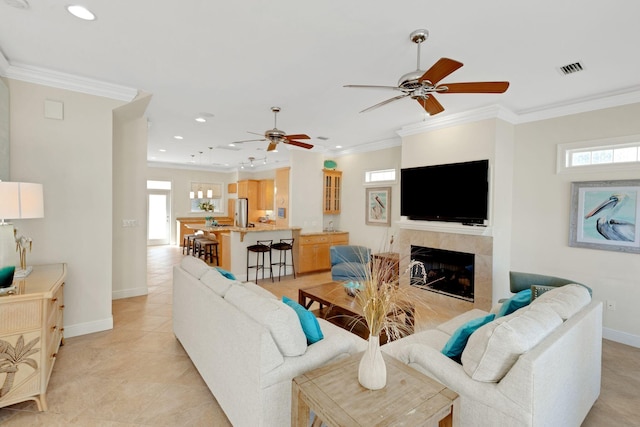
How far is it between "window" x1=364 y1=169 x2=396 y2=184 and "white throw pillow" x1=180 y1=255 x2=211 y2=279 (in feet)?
14.1

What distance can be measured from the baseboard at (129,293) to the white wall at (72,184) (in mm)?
1200

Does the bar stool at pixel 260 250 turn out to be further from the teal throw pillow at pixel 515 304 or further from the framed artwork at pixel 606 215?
the framed artwork at pixel 606 215

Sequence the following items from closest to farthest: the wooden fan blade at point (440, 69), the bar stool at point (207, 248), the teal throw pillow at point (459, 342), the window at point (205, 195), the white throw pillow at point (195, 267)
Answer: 1. the teal throw pillow at point (459, 342)
2. the wooden fan blade at point (440, 69)
3. the white throw pillow at point (195, 267)
4. the bar stool at point (207, 248)
5. the window at point (205, 195)

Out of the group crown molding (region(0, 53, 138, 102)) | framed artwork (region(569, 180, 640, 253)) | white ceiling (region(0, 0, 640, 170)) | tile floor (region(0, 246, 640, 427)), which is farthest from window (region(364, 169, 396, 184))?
crown molding (region(0, 53, 138, 102))

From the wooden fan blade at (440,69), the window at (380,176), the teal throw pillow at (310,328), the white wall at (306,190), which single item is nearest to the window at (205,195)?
the white wall at (306,190)

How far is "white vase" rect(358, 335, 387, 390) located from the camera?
1.45 m

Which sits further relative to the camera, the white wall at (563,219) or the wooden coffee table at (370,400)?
the white wall at (563,219)

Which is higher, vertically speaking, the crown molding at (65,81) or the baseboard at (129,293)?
the crown molding at (65,81)

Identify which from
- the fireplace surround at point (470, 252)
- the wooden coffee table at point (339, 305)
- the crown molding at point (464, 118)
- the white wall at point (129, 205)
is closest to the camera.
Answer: the wooden coffee table at point (339, 305)

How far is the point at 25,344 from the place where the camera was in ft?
7.08

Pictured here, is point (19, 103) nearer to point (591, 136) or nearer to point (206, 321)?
point (206, 321)

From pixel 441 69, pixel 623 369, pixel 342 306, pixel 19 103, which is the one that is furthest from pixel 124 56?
pixel 623 369

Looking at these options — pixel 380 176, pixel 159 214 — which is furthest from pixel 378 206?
pixel 159 214

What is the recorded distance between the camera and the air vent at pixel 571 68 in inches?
114
